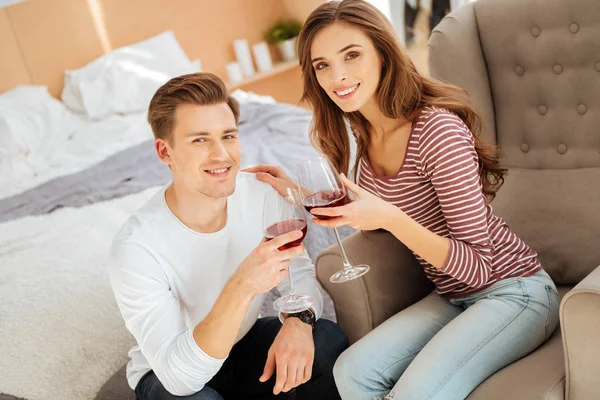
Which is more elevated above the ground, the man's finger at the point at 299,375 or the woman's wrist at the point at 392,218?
the woman's wrist at the point at 392,218

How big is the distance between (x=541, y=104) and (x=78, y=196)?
6.08 feet

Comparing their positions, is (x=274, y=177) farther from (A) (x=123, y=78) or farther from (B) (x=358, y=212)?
(A) (x=123, y=78)

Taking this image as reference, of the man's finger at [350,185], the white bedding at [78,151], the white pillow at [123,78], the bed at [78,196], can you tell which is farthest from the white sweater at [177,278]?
the white pillow at [123,78]

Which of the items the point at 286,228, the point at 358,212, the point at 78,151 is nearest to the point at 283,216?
the point at 286,228

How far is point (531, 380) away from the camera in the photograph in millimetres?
1171

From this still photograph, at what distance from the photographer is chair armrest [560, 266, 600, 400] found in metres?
1.06

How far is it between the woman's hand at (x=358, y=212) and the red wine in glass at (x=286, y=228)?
3 cm

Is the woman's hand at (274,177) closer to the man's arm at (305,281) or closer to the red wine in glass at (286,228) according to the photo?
the man's arm at (305,281)

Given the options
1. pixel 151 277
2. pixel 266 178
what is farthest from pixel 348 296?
pixel 151 277

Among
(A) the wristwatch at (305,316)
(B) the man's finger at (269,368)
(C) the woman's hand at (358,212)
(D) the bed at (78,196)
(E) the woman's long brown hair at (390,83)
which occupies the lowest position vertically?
(B) the man's finger at (269,368)

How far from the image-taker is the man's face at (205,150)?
1479mm

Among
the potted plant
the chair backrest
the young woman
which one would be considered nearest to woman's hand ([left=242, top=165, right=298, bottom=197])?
the young woman

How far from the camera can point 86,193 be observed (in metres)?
2.58

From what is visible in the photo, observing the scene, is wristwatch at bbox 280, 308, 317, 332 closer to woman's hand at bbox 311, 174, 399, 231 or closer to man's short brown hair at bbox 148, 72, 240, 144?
woman's hand at bbox 311, 174, 399, 231
